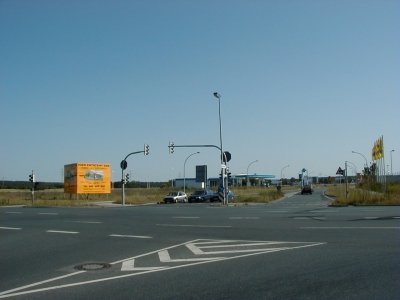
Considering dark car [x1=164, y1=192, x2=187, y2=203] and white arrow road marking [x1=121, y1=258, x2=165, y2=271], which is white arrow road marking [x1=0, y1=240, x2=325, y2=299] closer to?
white arrow road marking [x1=121, y1=258, x2=165, y2=271]

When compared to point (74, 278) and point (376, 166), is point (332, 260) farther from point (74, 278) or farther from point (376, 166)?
point (376, 166)

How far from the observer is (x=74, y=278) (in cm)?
915

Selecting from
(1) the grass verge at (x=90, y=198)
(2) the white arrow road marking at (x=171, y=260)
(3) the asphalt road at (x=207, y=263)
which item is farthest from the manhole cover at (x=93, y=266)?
(1) the grass verge at (x=90, y=198)

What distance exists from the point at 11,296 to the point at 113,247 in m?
5.89

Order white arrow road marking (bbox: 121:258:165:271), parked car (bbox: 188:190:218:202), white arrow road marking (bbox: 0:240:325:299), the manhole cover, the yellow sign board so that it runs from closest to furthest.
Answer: white arrow road marking (bbox: 0:240:325:299) → white arrow road marking (bbox: 121:258:165:271) → the manhole cover → parked car (bbox: 188:190:218:202) → the yellow sign board

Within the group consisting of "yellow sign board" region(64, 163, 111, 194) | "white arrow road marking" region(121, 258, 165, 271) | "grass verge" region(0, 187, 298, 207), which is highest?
"yellow sign board" region(64, 163, 111, 194)

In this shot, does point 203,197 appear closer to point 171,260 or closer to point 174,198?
point 174,198

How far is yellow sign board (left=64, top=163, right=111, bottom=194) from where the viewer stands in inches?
2557

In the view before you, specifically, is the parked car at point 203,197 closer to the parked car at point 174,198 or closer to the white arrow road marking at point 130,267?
the parked car at point 174,198

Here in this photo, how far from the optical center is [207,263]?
411 inches

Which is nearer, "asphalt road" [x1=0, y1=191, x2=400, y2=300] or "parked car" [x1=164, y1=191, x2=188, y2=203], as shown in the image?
"asphalt road" [x1=0, y1=191, x2=400, y2=300]

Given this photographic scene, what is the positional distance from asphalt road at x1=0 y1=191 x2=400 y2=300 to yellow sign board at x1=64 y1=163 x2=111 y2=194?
48.1m

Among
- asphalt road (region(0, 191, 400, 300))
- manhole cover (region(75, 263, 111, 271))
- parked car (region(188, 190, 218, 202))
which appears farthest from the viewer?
parked car (region(188, 190, 218, 202))

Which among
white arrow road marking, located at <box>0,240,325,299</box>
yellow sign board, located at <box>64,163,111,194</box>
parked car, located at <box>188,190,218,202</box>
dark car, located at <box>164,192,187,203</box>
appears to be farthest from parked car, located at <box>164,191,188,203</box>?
white arrow road marking, located at <box>0,240,325,299</box>
